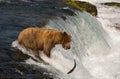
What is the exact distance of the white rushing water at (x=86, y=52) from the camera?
10.6 metres

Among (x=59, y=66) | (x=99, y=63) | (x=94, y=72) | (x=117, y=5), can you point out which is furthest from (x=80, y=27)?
(x=117, y=5)

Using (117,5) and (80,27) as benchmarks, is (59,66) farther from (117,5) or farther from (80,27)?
(117,5)

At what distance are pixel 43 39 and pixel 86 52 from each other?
4.26 meters

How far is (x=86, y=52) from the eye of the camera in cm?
1421

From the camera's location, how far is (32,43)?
10414mm

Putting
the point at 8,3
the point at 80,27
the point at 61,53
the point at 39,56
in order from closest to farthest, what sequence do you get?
the point at 39,56 → the point at 61,53 → the point at 80,27 → the point at 8,3

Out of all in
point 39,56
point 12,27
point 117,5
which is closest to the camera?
point 39,56

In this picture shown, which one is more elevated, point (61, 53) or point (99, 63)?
point (61, 53)

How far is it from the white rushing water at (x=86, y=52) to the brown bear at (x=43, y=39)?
0.71ft

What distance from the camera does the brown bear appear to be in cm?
1020

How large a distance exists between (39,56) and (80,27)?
18.5ft

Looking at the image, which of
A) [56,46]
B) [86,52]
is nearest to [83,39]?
[86,52]

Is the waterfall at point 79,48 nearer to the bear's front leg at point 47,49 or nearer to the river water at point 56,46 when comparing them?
the river water at point 56,46

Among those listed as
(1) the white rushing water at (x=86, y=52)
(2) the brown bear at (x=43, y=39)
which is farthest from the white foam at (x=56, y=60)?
(2) the brown bear at (x=43, y=39)
